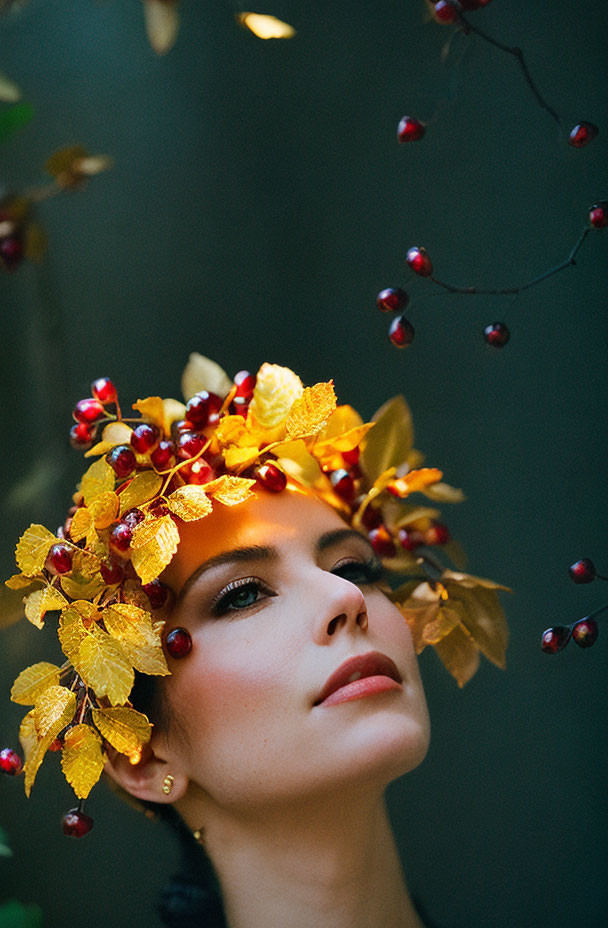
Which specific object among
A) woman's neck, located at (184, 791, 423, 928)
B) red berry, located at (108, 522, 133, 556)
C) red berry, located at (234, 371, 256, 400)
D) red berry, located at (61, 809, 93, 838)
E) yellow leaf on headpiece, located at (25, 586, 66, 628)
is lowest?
woman's neck, located at (184, 791, 423, 928)

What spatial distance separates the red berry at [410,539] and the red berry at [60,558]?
46 centimetres

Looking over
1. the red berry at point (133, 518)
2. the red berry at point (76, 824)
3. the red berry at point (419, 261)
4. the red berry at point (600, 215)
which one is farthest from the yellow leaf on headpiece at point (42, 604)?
the red berry at point (600, 215)

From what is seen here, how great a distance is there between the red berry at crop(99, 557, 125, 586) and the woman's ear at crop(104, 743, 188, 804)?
20 centimetres

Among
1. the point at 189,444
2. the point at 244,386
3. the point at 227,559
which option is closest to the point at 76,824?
the point at 227,559

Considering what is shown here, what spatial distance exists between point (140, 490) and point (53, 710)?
0.24 m

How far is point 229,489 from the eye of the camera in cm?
101

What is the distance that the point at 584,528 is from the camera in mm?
1340

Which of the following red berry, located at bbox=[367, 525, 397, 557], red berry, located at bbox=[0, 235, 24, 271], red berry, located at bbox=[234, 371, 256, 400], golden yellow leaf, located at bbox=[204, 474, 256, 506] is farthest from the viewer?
red berry, located at bbox=[367, 525, 397, 557]

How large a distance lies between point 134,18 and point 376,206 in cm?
45

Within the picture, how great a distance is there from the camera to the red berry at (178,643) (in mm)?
1004

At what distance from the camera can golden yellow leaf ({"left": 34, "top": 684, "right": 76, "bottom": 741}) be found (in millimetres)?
962

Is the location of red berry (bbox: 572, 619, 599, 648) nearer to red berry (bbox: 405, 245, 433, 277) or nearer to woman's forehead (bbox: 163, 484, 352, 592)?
woman's forehead (bbox: 163, 484, 352, 592)

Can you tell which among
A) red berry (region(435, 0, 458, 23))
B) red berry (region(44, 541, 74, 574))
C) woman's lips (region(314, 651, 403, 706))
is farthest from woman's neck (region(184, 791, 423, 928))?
red berry (region(435, 0, 458, 23))

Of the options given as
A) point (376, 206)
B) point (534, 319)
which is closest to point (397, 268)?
point (376, 206)
